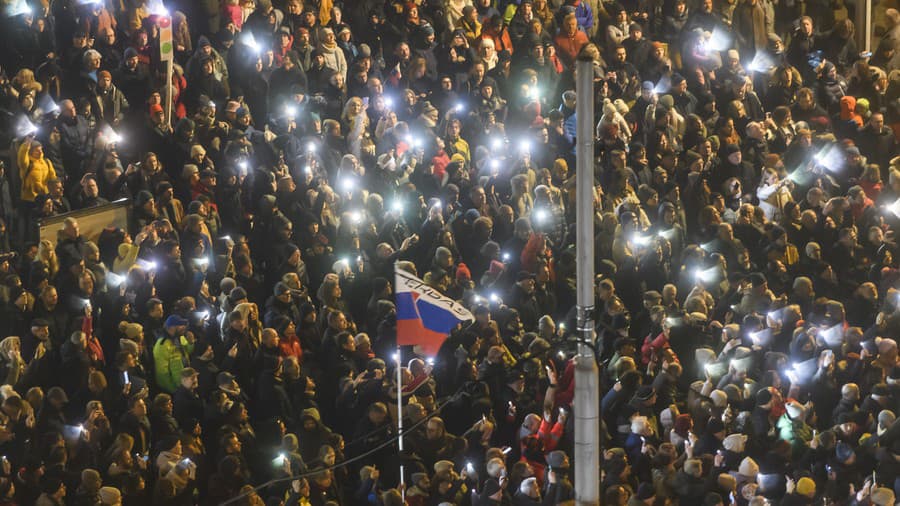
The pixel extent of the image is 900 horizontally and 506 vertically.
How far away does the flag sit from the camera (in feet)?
56.0

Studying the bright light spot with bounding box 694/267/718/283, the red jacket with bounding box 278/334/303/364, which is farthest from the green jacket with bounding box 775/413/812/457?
the red jacket with bounding box 278/334/303/364

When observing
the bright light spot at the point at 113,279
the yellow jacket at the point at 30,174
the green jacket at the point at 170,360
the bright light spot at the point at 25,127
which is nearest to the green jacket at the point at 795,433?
the green jacket at the point at 170,360

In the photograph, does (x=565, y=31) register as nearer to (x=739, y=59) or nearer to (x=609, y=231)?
(x=739, y=59)

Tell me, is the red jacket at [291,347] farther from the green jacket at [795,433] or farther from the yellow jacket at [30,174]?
the green jacket at [795,433]

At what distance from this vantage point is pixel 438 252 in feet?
65.4

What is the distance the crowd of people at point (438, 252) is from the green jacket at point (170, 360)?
3cm

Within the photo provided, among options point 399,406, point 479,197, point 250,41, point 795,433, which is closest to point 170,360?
point 399,406

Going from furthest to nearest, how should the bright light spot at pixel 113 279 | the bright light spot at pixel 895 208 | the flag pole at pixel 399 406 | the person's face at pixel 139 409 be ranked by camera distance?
1. the bright light spot at pixel 895 208
2. the bright light spot at pixel 113 279
3. the flag pole at pixel 399 406
4. the person's face at pixel 139 409

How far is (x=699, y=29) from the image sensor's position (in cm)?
2380

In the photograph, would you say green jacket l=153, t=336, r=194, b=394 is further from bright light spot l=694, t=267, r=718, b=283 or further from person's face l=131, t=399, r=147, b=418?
bright light spot l=694, t=267, r=718, b=283

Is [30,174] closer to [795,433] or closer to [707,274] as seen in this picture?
[707,274]

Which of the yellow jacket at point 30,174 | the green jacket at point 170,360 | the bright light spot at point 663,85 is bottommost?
the green jacket at point 170,360

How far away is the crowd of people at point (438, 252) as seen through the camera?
57.2 ft

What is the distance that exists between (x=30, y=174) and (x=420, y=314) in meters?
5.47
